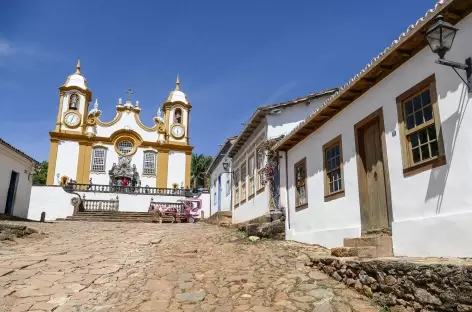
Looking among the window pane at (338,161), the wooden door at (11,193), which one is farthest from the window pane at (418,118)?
the wooden door at (11,193)

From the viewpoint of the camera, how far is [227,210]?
20.9 m

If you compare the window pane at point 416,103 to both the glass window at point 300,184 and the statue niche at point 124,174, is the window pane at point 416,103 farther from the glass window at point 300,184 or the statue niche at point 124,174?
the statue niche at point 124,174

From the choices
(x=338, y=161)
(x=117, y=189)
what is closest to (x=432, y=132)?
(x=338, y=161)

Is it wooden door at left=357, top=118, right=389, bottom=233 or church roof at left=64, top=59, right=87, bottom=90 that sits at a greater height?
church roof at left=64, top=59, right=87, bottom=90

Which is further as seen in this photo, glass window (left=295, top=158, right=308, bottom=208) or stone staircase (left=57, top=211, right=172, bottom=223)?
stone staircase (left=57, top=211, right=172, bottom=223)

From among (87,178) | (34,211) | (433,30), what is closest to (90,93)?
(87,178)

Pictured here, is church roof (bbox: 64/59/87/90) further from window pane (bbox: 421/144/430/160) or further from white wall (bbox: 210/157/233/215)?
window pane (bbox: 421/144/430/160)

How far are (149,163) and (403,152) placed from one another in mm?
31431

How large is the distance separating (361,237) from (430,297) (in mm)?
2996

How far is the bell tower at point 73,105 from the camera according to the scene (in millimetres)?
35156

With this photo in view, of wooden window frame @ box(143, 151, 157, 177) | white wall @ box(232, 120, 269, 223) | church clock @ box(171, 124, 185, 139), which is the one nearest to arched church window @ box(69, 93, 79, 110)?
wooden window frame @ box(143, 151, 157, 177)

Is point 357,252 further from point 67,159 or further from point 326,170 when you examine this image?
point 67,159

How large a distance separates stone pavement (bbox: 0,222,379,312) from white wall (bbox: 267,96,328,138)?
433 centimetres

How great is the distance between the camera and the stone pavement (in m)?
5.95
